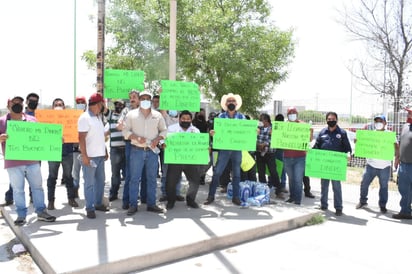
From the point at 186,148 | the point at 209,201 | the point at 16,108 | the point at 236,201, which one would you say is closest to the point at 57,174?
the point at 16,108

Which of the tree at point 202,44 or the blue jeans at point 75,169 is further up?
the tree at point 202,44

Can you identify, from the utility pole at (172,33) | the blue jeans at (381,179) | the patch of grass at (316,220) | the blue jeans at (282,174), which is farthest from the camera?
the blue jeans at (282,174)

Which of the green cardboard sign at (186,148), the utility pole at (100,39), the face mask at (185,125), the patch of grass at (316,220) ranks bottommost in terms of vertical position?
the patch of grass at (316,220)

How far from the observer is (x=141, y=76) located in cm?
654

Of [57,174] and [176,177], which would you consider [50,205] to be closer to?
[57,174]

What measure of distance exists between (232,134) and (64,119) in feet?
9.06

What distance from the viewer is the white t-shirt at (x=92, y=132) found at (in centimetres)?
530

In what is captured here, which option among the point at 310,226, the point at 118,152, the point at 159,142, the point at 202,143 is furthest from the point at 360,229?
the point at 118,152

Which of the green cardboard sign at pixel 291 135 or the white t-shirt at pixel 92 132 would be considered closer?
the white t-shirt at pixel 92 132

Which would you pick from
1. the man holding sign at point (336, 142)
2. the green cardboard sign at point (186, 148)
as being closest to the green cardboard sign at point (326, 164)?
the man holding sign at point (336, 142)

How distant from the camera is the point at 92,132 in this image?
540 cm

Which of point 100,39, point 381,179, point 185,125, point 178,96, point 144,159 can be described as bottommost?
point 381,179

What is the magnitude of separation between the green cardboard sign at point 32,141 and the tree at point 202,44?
132 inches

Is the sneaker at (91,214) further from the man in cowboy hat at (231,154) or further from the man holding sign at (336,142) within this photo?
the man holding sign at (336,142)
